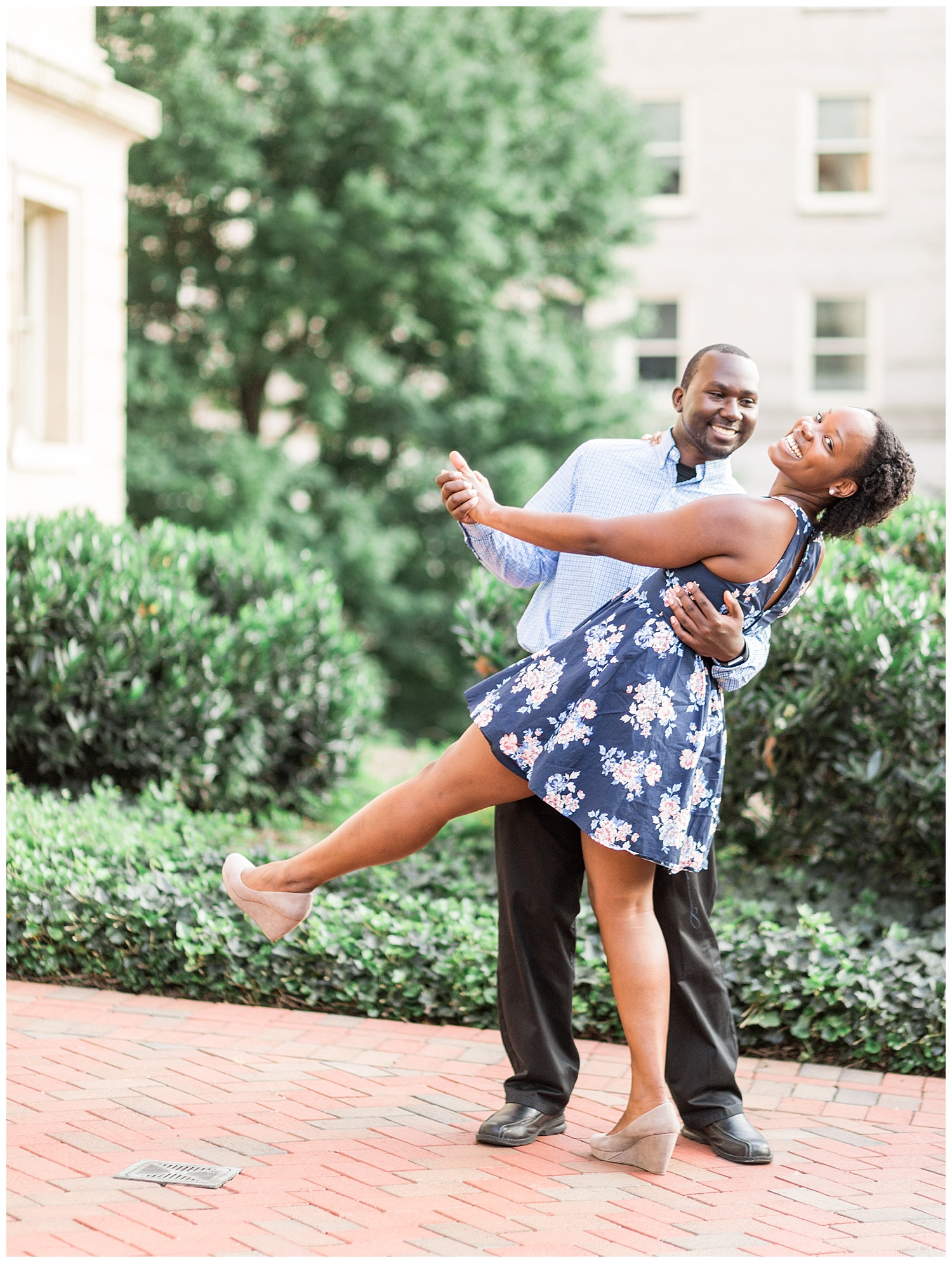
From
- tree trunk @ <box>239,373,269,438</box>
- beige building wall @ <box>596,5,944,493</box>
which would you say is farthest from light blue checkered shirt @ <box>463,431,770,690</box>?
beige building wall @ <box>596,5,944,493</box>

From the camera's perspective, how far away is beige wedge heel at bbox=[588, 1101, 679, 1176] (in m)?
3.48

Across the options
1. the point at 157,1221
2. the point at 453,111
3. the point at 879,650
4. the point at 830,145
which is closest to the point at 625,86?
the point at 830,145

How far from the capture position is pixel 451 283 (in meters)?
17.1

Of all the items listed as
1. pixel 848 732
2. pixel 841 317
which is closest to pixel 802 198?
pixel 841 317

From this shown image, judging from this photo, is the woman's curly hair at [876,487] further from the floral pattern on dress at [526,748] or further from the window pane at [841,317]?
the window pane at [841,317]

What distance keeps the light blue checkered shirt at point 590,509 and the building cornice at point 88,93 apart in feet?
23.6

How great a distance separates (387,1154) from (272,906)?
2.32 feet

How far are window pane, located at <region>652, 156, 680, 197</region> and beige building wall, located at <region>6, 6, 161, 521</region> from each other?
12.8m

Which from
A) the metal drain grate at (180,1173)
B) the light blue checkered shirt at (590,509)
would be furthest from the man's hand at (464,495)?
the metal drain grate at (180,1173)

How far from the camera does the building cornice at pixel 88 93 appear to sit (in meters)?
9.50

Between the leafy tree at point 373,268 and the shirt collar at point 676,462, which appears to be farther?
the leafy tree at point 373,268

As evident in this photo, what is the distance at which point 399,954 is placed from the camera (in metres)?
4.96

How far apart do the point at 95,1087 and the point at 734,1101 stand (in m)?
1.82

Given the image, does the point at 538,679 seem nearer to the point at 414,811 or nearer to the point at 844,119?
the point at 414,811
